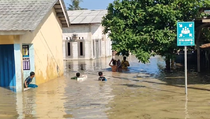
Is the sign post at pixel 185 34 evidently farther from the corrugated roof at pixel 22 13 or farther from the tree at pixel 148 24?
the tree at pixel 148 24

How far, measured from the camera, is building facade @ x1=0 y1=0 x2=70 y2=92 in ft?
38.2

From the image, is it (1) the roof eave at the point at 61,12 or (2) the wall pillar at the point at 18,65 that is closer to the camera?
(2) the wall pillar at the point at 18,65

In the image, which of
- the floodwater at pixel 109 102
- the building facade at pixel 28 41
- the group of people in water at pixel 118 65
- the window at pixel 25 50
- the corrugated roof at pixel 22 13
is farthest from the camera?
the group of people in water at pixel 118 65

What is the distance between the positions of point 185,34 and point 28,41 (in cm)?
672

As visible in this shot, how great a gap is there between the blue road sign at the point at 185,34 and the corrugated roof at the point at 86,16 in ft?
70.5

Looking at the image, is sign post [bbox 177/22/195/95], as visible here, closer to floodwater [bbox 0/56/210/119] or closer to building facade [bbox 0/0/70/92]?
floodwater [bbox 0/56/210/119]

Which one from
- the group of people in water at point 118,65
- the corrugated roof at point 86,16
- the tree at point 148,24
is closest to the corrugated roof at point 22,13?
the tree at point 148,24

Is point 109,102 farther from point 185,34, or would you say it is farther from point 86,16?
point 86,16

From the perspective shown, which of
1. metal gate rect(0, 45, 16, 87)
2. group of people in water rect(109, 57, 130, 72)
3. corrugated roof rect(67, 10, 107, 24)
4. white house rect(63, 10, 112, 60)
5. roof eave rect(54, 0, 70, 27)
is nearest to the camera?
metal gate rect(0, 45, 16, 87)

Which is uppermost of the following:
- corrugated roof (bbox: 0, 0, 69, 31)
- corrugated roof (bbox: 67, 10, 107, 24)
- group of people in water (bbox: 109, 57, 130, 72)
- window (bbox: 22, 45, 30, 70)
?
corrugated roof (bbox: 67, 10, 107, 24)

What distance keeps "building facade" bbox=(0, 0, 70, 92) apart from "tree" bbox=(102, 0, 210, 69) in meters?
3.55

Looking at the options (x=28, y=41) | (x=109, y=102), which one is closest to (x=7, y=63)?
(x=28, y=41)

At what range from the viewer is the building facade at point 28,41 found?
11.7m

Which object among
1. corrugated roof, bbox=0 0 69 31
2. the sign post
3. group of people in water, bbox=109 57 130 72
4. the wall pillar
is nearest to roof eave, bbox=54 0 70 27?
corrugated roof, bbox=0 0 69 31
